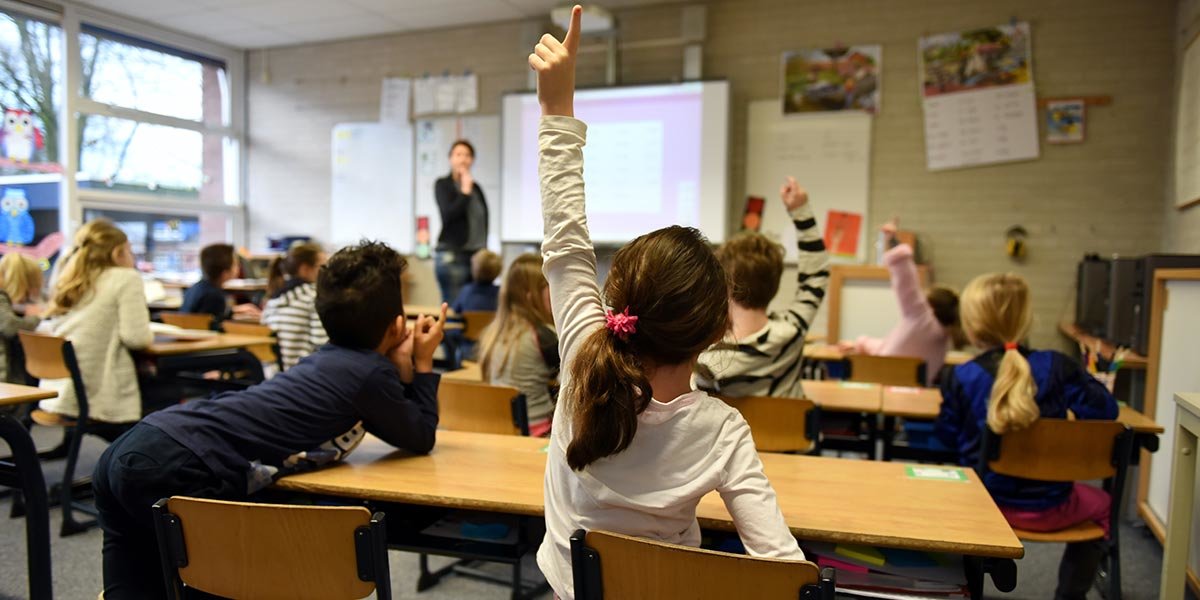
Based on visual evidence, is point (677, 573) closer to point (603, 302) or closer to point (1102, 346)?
point (603, 302)

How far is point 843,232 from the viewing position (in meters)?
5.59

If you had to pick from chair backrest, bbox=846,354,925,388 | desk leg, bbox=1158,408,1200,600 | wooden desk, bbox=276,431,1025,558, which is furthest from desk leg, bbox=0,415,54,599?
chair backrest, bbox=846,354,925,388

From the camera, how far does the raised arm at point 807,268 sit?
6.86 ft

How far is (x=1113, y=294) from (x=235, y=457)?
3661 mm

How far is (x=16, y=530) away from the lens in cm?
275

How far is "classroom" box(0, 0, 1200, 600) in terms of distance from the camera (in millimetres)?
1130

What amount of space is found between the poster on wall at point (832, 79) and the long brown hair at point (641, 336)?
4950mm

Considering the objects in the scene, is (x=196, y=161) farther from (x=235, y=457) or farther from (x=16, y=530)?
(x=235, y=457)

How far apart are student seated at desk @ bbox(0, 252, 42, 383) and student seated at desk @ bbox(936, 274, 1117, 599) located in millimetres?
3697

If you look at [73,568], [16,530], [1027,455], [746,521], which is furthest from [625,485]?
[16,530]

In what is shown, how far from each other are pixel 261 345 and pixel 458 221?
8.74 feet

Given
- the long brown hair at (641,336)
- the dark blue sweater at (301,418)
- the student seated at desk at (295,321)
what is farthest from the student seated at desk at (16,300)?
the long brown hair at (641,336)

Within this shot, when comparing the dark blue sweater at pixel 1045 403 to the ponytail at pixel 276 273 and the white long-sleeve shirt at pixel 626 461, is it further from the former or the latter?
the ponytail at pixel 276 273

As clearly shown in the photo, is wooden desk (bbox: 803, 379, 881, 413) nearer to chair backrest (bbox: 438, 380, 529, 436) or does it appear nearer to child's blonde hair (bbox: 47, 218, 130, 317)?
chair backrest (bbox: 438, 380, 529, 436)
